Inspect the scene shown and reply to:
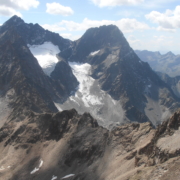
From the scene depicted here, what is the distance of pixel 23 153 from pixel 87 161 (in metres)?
30.3

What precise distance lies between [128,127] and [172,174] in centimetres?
4101

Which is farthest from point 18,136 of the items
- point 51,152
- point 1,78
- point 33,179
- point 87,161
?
point 1,78

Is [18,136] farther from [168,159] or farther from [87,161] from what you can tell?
Result: [168,159]

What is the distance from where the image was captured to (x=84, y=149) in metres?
80.4

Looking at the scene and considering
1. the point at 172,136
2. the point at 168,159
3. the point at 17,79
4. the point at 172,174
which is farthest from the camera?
the point at 17,79

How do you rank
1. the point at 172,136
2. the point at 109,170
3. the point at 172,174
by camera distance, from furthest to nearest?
1. the point at 109,170
2. the point at 172,136
3. the point at 172,174

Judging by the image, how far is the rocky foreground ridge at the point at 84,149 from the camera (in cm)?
4790

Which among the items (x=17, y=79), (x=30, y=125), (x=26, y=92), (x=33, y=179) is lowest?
(x=33, y=179)

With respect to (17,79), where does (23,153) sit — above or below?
below

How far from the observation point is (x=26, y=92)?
16475 cm

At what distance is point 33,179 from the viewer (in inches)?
3103

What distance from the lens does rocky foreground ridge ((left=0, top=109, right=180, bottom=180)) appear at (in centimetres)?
4790

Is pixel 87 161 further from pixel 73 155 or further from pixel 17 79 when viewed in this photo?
pixel 17 79

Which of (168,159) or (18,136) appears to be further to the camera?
(18,136)
